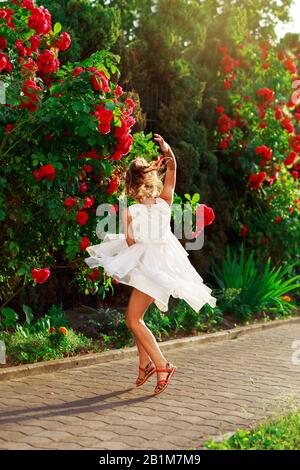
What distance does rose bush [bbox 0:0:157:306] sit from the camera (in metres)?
7.41

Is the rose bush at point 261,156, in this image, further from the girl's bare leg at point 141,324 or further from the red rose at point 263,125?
the girl's bare leg at point 141,324

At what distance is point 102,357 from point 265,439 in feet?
11.5

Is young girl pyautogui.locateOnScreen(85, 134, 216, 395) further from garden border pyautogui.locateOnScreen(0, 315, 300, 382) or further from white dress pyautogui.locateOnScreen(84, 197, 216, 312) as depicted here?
garden border pyautogui.locateOnScreen(0, 315, 300, 382)

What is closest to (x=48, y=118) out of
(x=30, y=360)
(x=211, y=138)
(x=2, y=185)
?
(x=2, y=185)

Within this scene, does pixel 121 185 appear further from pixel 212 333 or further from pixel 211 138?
pixel 211 138

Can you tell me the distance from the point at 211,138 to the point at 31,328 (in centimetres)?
578

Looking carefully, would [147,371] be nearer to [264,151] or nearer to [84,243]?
[84,243]

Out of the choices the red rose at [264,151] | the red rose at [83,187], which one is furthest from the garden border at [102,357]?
the red rose at [264,151]

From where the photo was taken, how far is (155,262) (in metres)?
6.74

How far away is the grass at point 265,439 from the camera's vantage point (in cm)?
488

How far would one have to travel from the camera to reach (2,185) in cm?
746

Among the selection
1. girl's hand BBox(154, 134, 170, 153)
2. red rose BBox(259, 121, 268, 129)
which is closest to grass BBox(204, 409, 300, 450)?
girl's hand BBox(154, 134, 170, 153)

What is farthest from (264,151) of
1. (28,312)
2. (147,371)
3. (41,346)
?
(147,371)

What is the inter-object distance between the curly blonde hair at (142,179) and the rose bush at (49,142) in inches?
22.4
